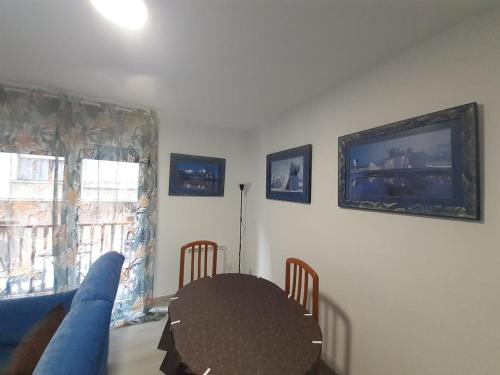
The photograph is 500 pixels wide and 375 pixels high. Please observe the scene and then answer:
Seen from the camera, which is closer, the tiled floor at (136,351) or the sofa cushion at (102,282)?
the sofa cushion at (102,282)

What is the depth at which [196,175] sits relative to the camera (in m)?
3.09

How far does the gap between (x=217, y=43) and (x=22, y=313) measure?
7.48ft

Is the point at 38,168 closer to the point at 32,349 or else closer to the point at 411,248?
the point at 32,349

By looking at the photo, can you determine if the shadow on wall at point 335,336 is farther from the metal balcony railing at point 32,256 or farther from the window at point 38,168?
the window at point 38,168

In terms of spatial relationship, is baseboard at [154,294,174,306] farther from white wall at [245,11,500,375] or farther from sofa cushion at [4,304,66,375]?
white wall at [245,11,500,375]

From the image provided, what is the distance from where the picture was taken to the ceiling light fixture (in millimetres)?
1131

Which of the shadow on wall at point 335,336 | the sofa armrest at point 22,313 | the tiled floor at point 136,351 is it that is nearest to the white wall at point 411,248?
the shadow on wall at point 335,336

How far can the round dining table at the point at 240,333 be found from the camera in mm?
1003

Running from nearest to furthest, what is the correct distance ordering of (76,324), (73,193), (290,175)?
(76,324), (73,193), (290,175)

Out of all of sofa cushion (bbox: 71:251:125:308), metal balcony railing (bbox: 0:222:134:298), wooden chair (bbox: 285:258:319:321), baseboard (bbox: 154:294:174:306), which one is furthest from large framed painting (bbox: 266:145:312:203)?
metal balcony railing (bbox: 0:222:134:298)

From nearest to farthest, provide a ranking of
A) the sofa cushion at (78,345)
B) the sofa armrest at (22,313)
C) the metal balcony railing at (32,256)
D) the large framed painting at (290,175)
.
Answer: the sofa cushion at (78,345), the sofa armrest at (22,313), the metal balcony railing at (32,256), the large framed painting at (290,175)

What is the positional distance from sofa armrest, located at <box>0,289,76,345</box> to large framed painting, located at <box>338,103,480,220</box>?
232 centimetres

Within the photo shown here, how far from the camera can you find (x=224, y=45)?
1.44 metres

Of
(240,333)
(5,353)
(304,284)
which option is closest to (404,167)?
(304,284)
